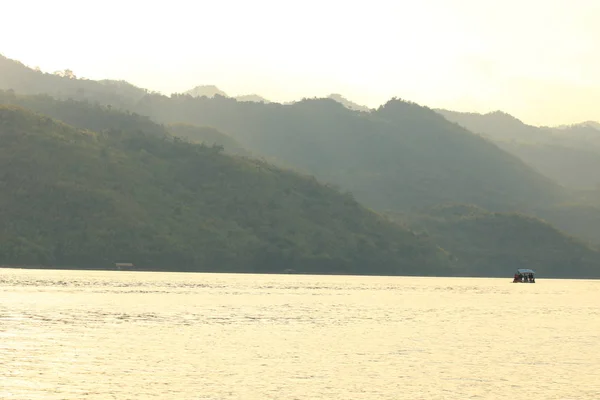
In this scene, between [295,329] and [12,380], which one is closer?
[12,380]

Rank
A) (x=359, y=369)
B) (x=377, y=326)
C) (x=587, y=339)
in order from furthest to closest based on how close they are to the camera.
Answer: (x=377, y=326)
(x=587, y=339)
(x=359, y=369)

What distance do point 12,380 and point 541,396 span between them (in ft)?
133

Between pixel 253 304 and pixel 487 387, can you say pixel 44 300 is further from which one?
pixel 487 387

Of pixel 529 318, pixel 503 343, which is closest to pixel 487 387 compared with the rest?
pixel 503 343

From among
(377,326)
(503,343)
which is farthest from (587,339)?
(377,326)

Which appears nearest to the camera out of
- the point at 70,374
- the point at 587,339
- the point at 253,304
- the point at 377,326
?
the point at 70,374

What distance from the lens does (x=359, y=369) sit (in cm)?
8688

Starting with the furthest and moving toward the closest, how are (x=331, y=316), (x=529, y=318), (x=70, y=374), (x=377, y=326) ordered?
(x=529, y=318) < (x=331, y=316) < (x=377, y=326) < (x=70, y=374)

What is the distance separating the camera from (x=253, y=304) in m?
198

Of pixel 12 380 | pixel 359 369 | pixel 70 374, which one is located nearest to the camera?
pixel 12 380

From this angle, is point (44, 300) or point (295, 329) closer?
point (295, 329)

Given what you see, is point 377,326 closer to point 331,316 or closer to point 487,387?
point 331,316

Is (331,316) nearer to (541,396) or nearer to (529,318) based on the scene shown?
(529,318)

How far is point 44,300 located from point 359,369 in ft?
366
